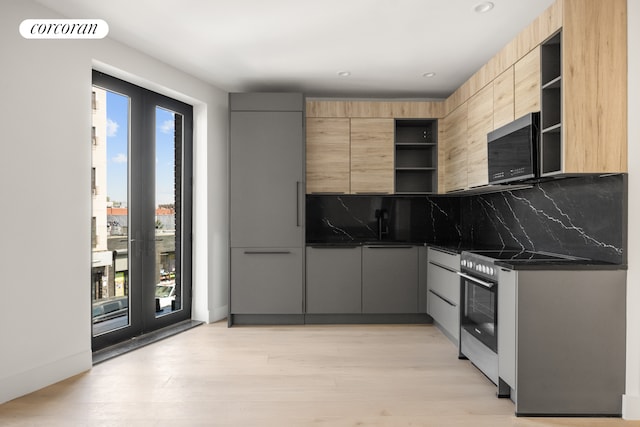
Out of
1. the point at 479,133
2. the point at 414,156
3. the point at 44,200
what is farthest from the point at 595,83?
the point at 44,200

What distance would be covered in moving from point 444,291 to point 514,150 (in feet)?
5.21

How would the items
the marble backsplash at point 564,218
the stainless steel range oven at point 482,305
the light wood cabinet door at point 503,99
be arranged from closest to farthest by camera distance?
the marble backsplash at point 564,218 < the stainless steel range oven at point 482,305 < the light wood cabinet door at point 503,99

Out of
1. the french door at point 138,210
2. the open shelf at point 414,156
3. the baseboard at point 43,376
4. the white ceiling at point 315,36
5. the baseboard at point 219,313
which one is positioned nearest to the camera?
the baseboard at point 43,376

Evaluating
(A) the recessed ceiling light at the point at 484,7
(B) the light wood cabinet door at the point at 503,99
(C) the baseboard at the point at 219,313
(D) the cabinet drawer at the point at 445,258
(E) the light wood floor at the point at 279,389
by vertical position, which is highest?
(A) the recessed ceiling light at the point at 484,7

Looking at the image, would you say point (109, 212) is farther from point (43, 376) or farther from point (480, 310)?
point (480, 310)

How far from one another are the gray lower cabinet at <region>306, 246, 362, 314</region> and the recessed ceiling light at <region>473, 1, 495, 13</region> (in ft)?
8.11

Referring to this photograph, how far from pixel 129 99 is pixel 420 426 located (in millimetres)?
3498

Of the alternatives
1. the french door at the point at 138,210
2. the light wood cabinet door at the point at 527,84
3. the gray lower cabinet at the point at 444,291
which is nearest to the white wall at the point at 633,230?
the light wood cabinet door at the point at 527,84

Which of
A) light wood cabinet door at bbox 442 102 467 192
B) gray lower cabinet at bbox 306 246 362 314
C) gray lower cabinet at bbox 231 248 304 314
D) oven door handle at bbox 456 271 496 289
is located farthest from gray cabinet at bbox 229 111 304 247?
oven door handle at bbox 456 271 496 289

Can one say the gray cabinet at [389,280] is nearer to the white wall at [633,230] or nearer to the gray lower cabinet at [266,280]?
the gray lower cabinet at [266,280]

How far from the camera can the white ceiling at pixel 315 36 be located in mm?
2832

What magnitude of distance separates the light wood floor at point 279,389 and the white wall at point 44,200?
297 millimetres

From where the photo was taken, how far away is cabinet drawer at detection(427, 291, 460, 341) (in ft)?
11.9

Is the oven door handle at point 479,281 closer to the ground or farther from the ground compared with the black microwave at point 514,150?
closer to the ground
